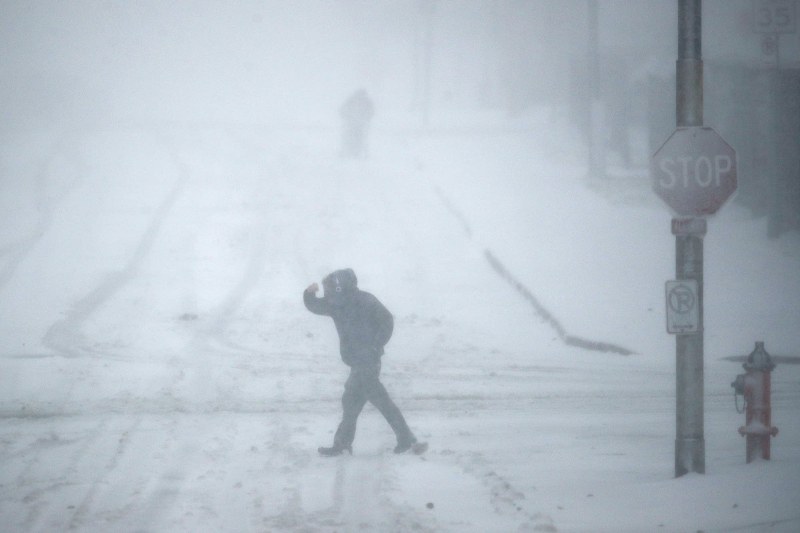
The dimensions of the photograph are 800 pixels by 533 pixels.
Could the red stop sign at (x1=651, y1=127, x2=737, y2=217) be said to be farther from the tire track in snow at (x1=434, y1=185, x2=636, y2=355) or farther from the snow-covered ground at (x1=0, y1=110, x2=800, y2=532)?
the tire track in snow at (x1=434, y1=185, x2=636, y2=355)

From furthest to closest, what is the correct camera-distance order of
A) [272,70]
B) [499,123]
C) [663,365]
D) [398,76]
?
[272,70], [398,76], [499,123], [663,365]

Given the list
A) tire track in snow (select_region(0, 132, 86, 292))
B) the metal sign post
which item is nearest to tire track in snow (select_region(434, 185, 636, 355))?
the metal sign post

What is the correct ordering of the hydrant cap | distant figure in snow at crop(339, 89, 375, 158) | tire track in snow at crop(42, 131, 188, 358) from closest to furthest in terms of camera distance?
the hydrant cap, tire track in snow at crop(42, 131, 188, 358), distant figure in snow at crop(339, 89, 375, 158)

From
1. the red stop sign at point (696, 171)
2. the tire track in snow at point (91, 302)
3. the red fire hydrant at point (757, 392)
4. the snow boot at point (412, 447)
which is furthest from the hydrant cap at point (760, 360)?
the tire track in snow at point (91, 302)

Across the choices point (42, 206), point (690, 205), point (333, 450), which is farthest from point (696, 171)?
point (42, 206)

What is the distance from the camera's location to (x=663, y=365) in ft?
47.4

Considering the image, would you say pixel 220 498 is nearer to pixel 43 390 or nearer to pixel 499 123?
pixel 43 390

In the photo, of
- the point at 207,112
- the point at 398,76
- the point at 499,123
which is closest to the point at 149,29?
the point at 398,76

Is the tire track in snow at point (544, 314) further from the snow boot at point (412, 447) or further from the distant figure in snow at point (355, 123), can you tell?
the distant figure in snow at point (355, 123)

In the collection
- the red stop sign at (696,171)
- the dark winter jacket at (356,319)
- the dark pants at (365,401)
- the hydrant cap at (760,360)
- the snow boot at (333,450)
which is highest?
the red stop sign at (696,171)

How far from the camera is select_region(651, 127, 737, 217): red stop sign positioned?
763 cm

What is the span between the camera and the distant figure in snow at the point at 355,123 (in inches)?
1404

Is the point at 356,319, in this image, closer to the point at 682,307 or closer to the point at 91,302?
the point at 682,307

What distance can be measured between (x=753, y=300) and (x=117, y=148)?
27.9 m
